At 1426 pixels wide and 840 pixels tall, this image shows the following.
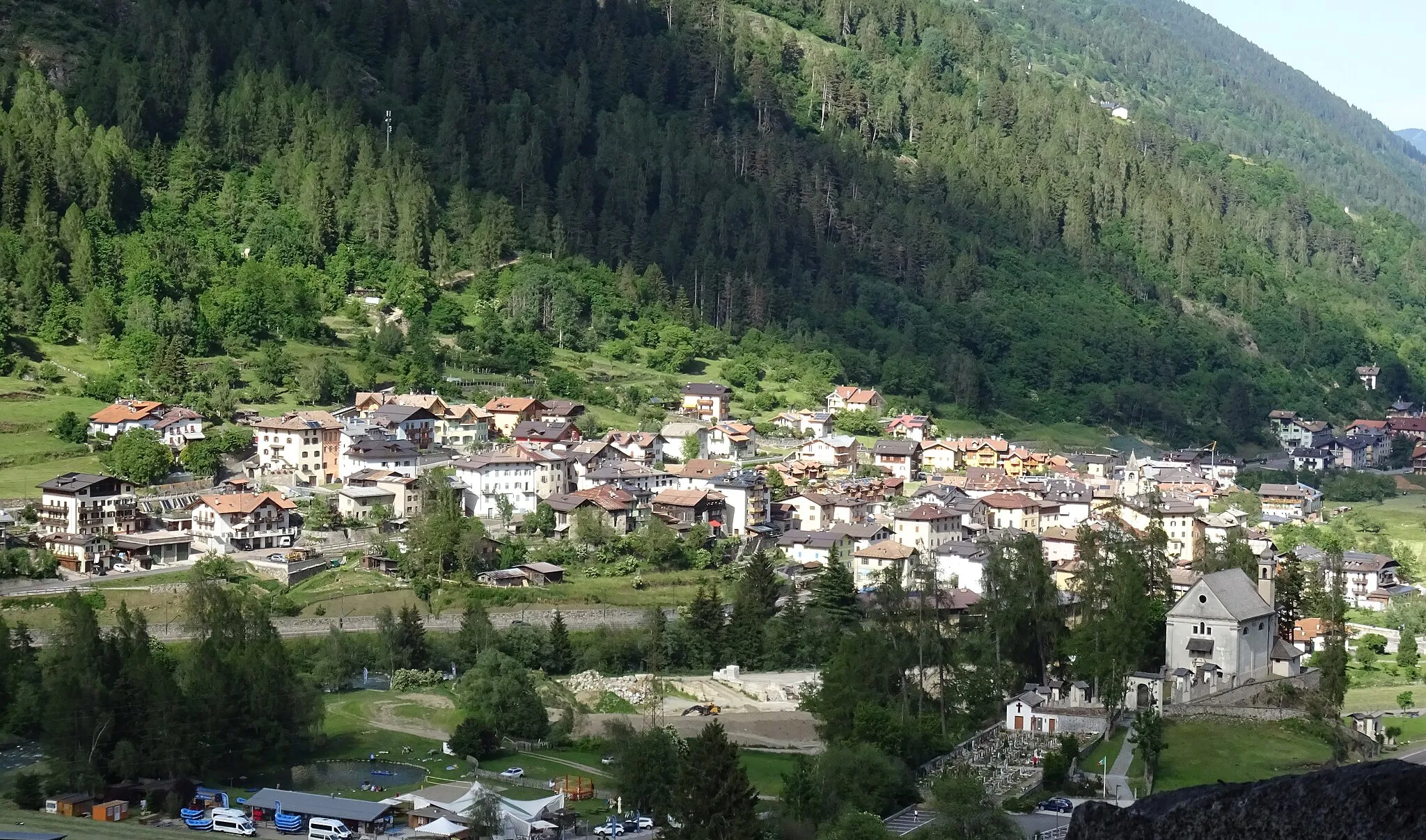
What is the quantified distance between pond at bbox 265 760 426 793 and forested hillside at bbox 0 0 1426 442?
3395 cm

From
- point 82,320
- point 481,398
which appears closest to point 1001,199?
point 481,398

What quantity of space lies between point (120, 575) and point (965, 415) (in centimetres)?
5407

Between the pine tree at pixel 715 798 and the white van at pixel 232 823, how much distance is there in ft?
32.3

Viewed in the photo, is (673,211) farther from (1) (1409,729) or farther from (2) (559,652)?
(1) (1409,729)

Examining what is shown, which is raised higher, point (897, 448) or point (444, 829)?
point (897, 448)

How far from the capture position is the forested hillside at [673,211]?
8794cm

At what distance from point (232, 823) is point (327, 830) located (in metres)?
2.43

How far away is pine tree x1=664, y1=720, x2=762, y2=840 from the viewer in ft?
106

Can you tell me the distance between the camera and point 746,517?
69.8 m

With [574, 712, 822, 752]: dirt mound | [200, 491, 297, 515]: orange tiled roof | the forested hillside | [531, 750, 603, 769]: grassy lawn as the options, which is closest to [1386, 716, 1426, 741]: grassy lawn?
[574, 712, 822, 752]: dirt mound

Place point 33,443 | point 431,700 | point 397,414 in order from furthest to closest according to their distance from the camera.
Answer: point 397,414 < point 33,443 < point 431,700

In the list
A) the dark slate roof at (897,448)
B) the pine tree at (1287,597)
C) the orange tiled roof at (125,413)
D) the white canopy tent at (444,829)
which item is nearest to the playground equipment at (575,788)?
the white canopy tent at (444,829)

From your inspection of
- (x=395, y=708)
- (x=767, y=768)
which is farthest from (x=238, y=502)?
(x=767, y=768)

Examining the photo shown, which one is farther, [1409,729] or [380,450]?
[380,450]
